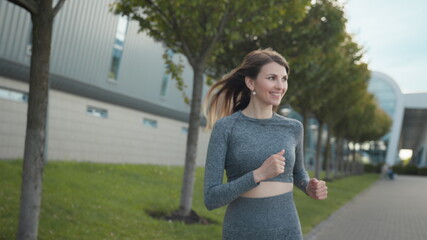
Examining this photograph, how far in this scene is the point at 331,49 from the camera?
545 inches


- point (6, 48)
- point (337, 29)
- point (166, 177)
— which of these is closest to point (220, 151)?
point (337, 29)

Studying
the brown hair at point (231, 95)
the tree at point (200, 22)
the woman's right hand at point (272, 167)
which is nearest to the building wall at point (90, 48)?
the tree at point (200, 22)

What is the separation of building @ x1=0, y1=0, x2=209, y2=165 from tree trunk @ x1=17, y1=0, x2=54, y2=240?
1133 centimetres

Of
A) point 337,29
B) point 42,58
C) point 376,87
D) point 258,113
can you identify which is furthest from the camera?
point 376,87

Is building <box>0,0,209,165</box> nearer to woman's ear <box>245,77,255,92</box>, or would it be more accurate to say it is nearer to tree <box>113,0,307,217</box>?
tree <box>113,0,307,217</box>

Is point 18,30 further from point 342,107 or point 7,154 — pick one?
point 342,107

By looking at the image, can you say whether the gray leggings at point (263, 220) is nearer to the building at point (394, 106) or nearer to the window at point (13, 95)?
the window at point (13, 95)

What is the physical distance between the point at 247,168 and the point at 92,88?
747 inches

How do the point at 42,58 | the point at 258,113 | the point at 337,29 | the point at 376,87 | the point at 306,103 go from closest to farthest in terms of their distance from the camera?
the point at 258,113 < the point at 42,58 < the point at 337,29 < the point at 306,103 < the point at 376,87

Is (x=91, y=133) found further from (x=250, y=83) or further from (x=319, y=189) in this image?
(x=319, y=189)

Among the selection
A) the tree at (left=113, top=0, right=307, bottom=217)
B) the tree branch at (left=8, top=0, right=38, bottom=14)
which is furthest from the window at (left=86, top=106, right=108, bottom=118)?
the tree branch at (left=8, top=0, right=38, bottom=14)

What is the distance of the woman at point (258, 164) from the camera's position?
248 centimetres

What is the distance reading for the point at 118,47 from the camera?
2200cm

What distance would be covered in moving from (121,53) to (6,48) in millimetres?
7102
